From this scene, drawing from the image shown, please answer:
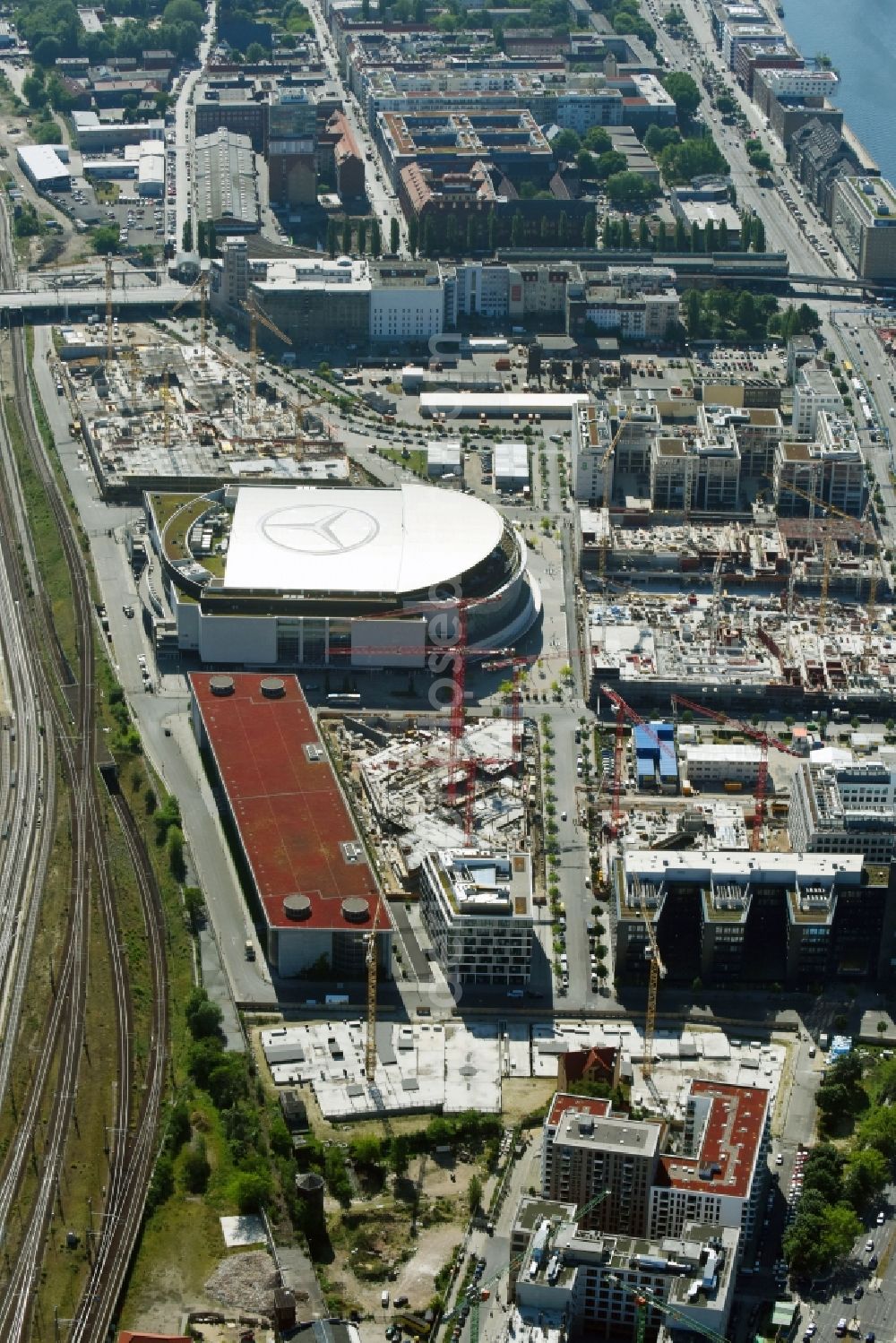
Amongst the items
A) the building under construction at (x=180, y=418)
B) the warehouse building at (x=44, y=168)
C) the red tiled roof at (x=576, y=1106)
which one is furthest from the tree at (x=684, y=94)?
the red tiled roof at (x=576, y=1106)

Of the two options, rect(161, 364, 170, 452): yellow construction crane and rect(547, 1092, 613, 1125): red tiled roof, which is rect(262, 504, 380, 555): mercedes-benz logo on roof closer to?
rect(161, 364, 170, 452): yellow construction crane

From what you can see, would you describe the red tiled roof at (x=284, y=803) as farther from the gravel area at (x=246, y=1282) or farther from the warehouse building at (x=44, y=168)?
the warehouse building at (x=44, y=168)

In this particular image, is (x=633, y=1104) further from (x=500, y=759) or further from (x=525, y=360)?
(x=525, y=360)

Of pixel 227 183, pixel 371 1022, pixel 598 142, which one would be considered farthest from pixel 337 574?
pixel 598 142

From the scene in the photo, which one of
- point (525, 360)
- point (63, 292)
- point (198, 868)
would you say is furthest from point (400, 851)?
point (63, 292)

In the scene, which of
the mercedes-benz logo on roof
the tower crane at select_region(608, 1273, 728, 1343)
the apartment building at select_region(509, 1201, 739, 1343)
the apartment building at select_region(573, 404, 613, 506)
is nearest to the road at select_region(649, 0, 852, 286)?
the apartment building at select_region(573, 404, 613, 506)

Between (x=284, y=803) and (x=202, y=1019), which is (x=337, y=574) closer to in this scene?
(x=284, y=803)
